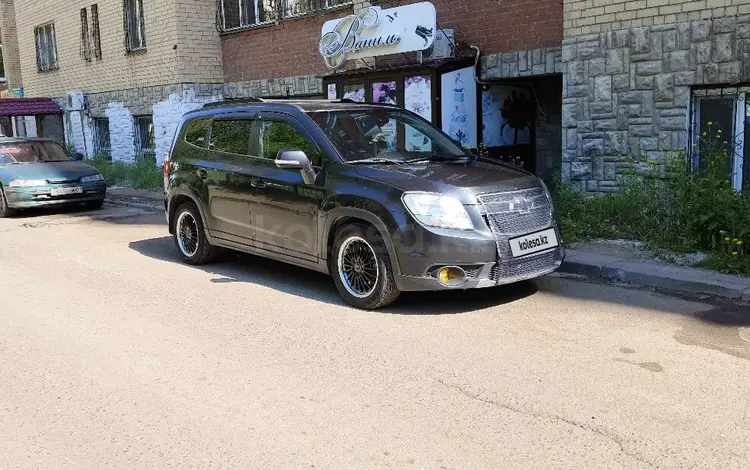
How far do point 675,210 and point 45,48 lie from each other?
873 inches

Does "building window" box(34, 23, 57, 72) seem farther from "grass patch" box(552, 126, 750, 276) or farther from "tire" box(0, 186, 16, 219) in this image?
"grass patch" box(552, 126, 750, 276)

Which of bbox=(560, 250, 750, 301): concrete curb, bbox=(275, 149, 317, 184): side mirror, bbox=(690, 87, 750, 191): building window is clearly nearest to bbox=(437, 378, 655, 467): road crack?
bbox=(275, 149, 317, 184): side mirror

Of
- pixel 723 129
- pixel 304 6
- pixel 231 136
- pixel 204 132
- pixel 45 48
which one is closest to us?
pixel 231 136

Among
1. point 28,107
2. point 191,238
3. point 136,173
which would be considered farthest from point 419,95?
point 28,107

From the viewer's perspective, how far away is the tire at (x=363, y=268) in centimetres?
617

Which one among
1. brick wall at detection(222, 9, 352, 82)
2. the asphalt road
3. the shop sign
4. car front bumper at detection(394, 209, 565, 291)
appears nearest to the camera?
the asphalt road

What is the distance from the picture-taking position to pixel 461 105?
37.5 feet

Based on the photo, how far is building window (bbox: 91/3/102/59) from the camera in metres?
20.7

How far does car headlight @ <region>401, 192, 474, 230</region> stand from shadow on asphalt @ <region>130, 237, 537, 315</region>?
0.81 meters

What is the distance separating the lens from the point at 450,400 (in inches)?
169

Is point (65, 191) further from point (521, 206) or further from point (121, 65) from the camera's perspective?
point (521, 206)

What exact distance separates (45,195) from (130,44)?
286 inches

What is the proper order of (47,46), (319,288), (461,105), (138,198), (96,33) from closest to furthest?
(319,288) → (461,105) → (138,198) → (96,33) → (47,46)

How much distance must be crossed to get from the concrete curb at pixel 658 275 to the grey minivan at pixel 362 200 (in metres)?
0.92
